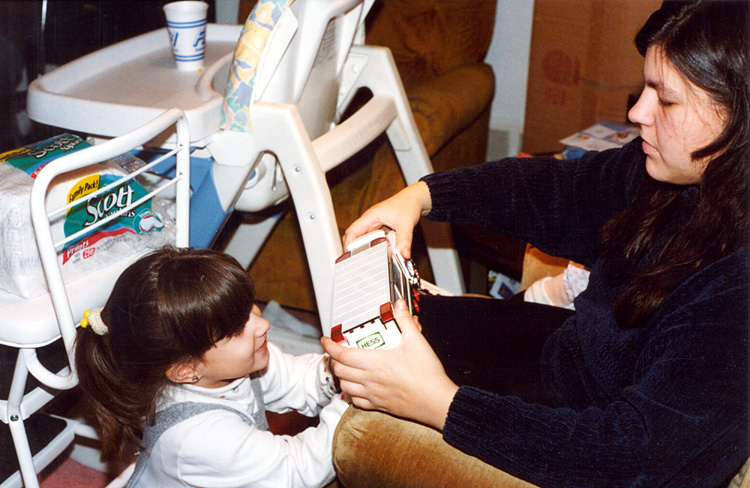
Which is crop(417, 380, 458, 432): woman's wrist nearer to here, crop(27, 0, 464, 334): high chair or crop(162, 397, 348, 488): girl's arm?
crop(162, 397, 348, 488): girl's arm

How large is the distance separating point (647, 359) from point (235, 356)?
52 centimetres

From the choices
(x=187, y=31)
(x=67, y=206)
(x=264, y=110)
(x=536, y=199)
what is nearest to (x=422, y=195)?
(x=536, y=199)

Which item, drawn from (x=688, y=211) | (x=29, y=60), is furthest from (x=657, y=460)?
(x=29, y=60)

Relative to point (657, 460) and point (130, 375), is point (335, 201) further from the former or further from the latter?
point (657, 460)

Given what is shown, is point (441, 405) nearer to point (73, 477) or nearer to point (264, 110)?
point (264, 110)

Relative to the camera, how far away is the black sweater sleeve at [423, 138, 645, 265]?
39.0 inches

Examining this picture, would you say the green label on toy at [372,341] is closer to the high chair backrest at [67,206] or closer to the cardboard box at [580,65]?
the high chair backrest at [67,206]

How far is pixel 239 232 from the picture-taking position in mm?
1476

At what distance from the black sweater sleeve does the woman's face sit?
233 millimetres

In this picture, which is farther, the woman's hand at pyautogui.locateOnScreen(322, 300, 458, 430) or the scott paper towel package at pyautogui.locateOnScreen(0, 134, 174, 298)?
the scott paper towel package at pyautogui.locateOnScreen(0, 134, 174, 298)

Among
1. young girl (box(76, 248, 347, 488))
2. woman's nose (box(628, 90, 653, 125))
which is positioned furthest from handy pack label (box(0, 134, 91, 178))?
woman's nose (box(628, 90, 653, 125))

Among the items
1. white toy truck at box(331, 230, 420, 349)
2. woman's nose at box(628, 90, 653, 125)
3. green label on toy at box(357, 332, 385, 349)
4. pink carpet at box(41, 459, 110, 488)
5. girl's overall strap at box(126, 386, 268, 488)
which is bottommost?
pink carpet at box(41, 459, 110, 488)

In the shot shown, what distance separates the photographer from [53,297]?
2.58 feet

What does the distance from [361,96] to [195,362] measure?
1.30 meters
